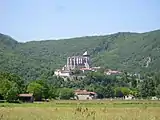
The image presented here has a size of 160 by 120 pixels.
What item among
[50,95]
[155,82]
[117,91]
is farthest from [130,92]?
[50,95]

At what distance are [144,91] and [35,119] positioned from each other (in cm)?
13902

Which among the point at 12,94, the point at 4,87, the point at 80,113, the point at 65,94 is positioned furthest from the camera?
the point at 65,94

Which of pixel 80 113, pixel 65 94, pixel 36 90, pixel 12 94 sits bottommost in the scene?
pixel 65 94

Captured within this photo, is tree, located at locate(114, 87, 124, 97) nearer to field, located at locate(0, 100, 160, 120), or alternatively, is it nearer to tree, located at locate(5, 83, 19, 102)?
tree, located at locate(5, 83, 19, 102)

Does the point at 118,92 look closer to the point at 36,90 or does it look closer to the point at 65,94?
the point at 65,94

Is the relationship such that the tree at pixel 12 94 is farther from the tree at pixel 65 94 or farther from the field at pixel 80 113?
the tree at pixel 65 94

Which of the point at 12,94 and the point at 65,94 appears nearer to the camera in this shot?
the point at 12,94

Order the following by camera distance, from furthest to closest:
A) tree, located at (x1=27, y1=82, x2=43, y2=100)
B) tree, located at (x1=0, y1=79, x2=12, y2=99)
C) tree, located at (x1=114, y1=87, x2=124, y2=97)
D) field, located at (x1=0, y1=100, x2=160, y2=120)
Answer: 1. tree, located at (x1=114, y1=87, x2=124, y2=97)
2. tree, located at (x1=27, y1=82, x2=43, y2=100)
3. tree, located at (x1=0, y1=79, x2=12, y2=99)
4. field, located at (x1=0, y1=100, x2=160, y2=120)

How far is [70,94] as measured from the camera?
16650cm

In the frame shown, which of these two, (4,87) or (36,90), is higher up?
(4,87)

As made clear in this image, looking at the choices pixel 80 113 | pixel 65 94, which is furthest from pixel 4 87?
pixel 80 113

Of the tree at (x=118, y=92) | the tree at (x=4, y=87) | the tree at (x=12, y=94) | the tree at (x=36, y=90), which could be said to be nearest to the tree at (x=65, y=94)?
the tree at (x=118, y=92)

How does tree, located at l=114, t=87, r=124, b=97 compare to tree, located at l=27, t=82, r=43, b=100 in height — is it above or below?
below

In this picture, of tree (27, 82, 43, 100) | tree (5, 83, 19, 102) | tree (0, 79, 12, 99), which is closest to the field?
tree (5, 83, 19, 102)
